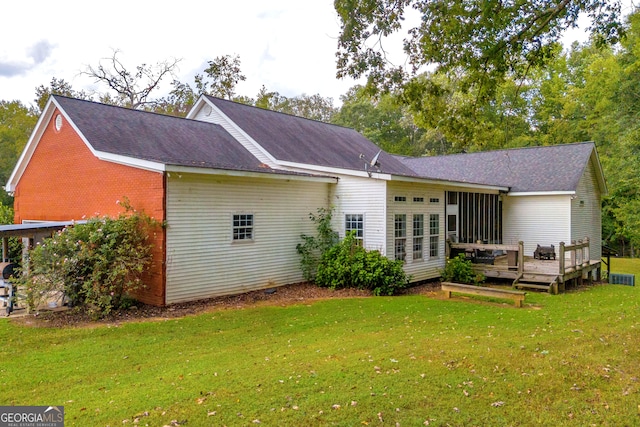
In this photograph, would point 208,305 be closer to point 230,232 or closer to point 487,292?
point 230,232

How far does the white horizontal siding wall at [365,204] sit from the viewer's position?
493 inches

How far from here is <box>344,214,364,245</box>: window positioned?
13.0 m

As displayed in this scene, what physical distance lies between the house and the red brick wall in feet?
0.11

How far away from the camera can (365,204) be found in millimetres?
12922

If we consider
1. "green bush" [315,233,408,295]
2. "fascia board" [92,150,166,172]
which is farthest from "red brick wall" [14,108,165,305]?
"green bush" [315,233,408,295]

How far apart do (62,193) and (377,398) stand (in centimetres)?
1178

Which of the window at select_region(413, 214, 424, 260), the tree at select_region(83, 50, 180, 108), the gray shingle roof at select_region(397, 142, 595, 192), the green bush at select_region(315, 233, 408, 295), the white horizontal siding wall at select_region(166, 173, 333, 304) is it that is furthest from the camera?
the tree at select_region(83, 50, 180, 108)

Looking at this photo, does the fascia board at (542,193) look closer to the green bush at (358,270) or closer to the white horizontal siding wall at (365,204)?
the green bush at (358,270)

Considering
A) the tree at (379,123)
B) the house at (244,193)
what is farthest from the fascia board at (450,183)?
the tree at (379,123)

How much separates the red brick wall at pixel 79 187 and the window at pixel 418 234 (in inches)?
301

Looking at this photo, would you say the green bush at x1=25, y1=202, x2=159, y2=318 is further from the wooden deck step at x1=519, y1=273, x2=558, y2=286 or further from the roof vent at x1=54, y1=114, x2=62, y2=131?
the wooden deck step at x1=519, y1=273, x2=558, y2=286

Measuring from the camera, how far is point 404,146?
40.5 meters

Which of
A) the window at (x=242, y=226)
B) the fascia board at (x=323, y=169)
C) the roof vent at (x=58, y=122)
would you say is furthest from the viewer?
the fascia board at (x=323, y=169)

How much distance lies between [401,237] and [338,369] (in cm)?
798
